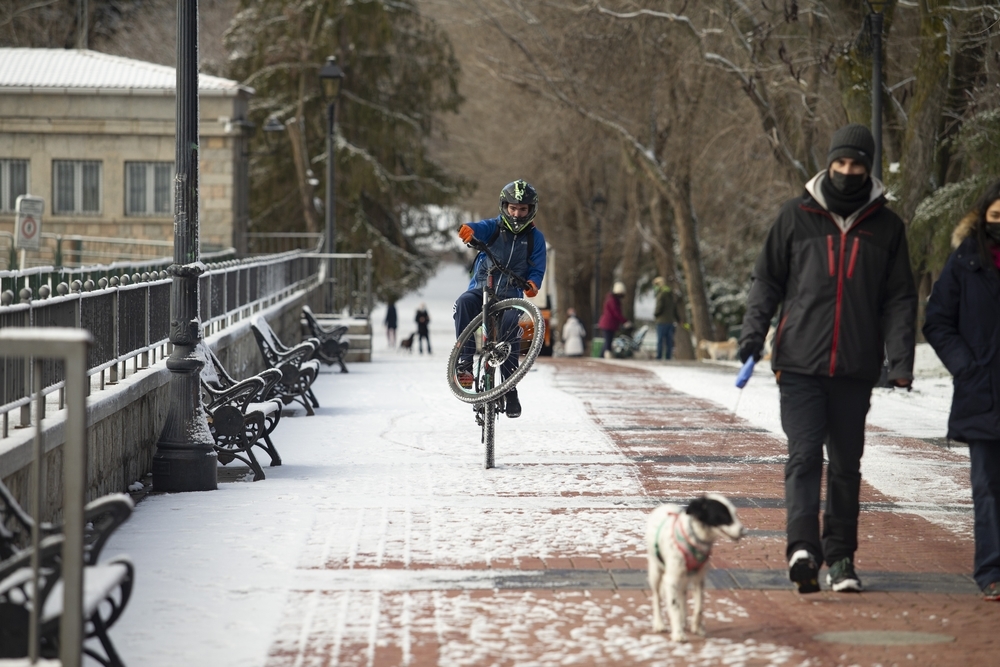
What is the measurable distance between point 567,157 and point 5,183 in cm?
1568

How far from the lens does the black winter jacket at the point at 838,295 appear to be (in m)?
6.72

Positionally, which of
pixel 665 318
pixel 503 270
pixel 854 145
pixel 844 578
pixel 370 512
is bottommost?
pixel 665 318

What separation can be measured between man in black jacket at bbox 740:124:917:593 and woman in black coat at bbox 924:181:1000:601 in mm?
228

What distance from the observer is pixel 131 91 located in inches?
1553

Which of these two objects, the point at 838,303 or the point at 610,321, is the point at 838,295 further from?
the point at 610,321

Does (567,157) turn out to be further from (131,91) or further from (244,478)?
(244,478)

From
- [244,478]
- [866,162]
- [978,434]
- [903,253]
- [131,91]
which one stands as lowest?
[244,478]

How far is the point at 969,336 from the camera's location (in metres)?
6.85

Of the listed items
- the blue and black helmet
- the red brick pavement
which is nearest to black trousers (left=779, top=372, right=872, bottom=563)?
the red brick pavement

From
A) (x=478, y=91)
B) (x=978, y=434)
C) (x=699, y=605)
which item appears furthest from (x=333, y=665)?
(x=478, y=91)

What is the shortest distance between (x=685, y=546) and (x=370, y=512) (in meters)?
3.21

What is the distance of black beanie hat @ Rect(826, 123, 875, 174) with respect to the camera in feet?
21.7

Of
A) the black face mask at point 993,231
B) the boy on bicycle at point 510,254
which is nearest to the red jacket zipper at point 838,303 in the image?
the black face mask at point 993,231

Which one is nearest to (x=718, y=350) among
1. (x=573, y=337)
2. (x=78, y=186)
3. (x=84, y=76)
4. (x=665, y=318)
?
(x=665, y=318)
